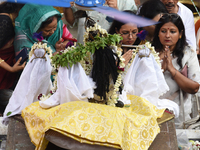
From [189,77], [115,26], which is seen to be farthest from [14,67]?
[189,77]

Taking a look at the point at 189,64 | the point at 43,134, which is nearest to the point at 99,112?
the point at 43,134

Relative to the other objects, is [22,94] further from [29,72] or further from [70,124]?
[70,124]

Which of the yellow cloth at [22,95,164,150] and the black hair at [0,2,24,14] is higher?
the black hair at [0,2,24,14]

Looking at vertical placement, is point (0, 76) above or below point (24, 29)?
below

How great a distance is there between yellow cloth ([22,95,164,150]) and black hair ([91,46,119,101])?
0.97 feet

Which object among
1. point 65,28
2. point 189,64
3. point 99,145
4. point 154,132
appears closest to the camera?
point 99,145

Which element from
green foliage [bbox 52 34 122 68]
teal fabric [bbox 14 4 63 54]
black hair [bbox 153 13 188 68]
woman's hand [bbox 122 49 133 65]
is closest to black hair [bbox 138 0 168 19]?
black hair [bbox 153 13 188 68]

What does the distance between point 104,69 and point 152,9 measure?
7.25ft

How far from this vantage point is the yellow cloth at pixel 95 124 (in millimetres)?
2945

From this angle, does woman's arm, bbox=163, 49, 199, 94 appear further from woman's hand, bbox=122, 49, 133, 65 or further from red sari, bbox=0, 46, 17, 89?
red sari, bbox=0, 46, 17, 89

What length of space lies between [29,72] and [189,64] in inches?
96.8

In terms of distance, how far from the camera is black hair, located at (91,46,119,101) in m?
3.45

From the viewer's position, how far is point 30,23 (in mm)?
5066

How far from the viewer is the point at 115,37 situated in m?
3.48
